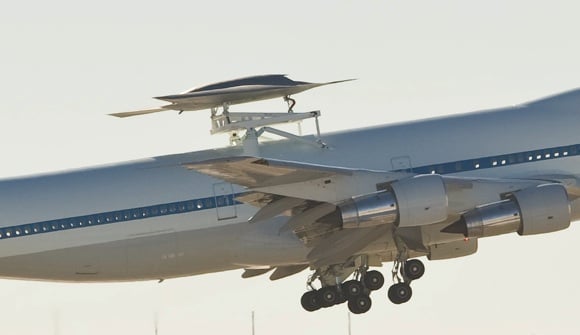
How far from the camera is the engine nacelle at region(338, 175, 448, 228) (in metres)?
64.9

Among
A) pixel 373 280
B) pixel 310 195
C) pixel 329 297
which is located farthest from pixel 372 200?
pixel 329 297

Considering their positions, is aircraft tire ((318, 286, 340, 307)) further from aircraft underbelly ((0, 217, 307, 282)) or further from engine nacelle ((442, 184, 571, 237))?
engine nacelle ((442, 184, 571, 237))

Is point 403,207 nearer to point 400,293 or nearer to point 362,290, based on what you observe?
point 400,293

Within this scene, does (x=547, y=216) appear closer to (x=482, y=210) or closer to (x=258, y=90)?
(x=482, y=210)

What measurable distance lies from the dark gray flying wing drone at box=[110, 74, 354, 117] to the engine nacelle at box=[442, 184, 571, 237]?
20.2ft

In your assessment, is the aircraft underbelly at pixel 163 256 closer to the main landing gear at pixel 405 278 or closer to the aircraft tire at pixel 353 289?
the aircraft tire at pixel 353 289

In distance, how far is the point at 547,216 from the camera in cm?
6625

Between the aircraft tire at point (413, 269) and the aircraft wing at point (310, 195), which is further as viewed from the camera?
the aircraft tire at point (413, 269)

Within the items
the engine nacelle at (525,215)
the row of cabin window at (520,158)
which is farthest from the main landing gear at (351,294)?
the row of cabin window at (520,158)

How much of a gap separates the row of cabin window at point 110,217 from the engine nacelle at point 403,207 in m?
4.40

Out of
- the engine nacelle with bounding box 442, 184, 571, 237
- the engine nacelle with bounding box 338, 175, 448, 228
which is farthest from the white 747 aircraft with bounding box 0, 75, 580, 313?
the engine nacelle with bounding box 338, 175, 448, 228

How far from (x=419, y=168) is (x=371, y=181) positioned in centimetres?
251

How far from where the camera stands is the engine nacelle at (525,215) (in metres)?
66.2

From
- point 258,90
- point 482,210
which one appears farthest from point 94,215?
point 482,210
